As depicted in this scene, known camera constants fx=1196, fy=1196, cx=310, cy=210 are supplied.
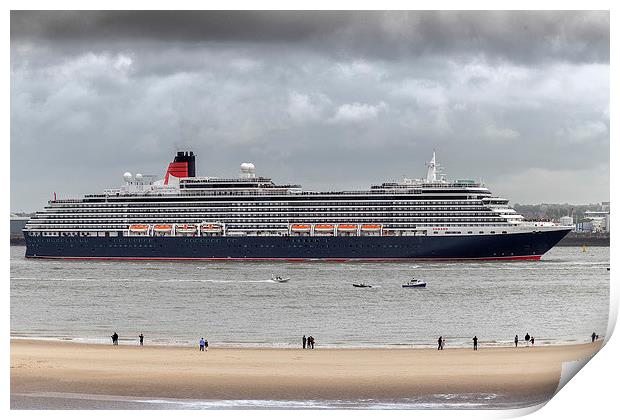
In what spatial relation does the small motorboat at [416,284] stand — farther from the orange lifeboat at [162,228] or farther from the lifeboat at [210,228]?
the orange lifeboat at [162,228]

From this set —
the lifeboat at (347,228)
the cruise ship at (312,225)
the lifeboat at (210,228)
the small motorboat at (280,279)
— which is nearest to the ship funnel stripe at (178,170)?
the cruise ship at (312,225)

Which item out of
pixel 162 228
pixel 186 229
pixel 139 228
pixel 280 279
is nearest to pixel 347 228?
pixel 186 229

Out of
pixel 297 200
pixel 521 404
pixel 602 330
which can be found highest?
pixel 297 200

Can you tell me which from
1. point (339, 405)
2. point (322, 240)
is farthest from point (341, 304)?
point (322, 240)

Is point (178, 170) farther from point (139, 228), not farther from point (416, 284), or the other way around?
point (416, 284)

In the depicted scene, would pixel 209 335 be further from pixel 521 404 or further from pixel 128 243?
pixel 128 243

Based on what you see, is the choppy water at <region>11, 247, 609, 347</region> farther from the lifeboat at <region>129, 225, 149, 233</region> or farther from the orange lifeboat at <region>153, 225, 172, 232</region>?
the lifeboat at <region>129, 225, 149, 233</region>

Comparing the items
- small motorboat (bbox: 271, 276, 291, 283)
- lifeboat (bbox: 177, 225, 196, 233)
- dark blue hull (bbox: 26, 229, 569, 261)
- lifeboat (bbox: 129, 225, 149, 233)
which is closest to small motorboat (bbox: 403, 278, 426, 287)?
small motorboat (bbox: 271, 276, 291, 283)
